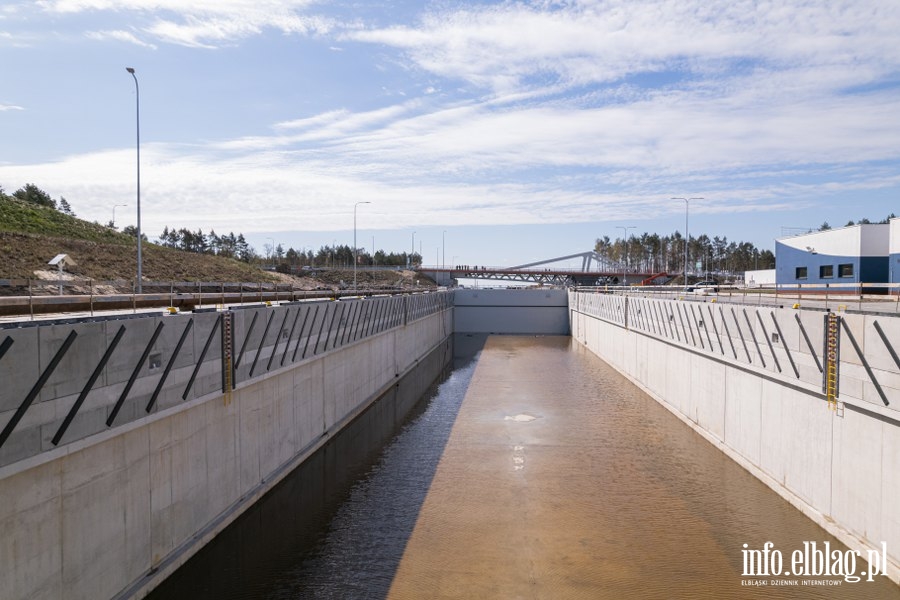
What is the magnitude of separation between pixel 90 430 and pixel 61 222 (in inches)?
3101

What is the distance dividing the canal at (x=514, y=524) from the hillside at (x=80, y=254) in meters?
25.6

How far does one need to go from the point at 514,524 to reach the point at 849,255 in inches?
1879

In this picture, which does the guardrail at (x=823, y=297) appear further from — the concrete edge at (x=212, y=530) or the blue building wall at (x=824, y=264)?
the concrete edge at (x=212, y=530)

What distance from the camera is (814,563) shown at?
47.9 feet

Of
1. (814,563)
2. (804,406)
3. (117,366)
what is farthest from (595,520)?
(117,366)

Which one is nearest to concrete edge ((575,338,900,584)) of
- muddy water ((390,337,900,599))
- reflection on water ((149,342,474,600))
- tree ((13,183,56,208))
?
muddy water ((390,337,900,599))

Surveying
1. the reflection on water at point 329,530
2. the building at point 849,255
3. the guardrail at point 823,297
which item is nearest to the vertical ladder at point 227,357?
the reflection on water at point 329,530

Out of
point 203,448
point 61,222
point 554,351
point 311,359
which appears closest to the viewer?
point 203,448

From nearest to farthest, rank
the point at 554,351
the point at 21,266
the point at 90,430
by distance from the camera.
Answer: the point at 90,430
the point at 21,266
the point at 554,351

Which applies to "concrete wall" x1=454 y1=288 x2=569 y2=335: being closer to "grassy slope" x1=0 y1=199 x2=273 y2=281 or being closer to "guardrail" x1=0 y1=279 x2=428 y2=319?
"grassy slope" x1=0 y1=199 x2=273 y2=281

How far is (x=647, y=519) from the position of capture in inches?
705

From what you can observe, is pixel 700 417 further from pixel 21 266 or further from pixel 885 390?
pixel 21 266

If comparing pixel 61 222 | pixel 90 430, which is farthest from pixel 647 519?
pixel 61 222

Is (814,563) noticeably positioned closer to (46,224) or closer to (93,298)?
(93,298)
